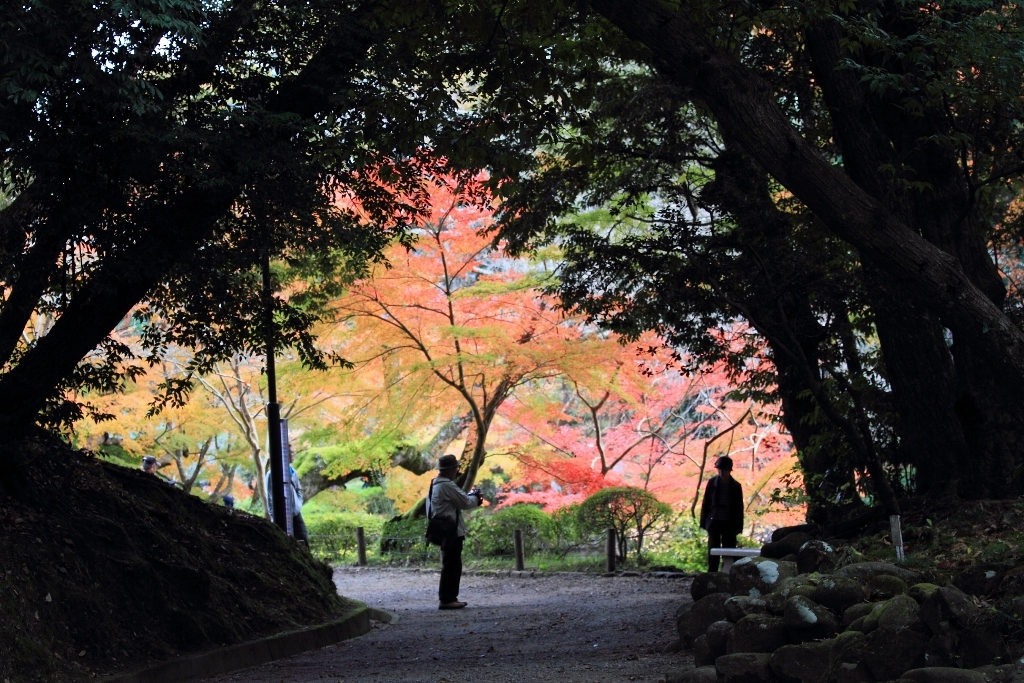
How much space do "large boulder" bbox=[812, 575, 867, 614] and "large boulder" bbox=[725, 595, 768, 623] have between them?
38 centimetres

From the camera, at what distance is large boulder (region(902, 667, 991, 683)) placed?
4.77 m

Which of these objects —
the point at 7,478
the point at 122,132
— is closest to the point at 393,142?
the point at 122,132

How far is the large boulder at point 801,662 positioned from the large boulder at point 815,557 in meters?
2.16

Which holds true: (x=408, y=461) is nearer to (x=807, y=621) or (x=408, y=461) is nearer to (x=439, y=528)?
(x=439, y=528)

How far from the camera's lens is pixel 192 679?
732 cm

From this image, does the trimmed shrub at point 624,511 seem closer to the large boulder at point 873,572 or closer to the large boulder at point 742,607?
the large boulder at point 742,607

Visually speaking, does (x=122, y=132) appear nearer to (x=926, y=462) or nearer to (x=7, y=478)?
(x=7, y=478)

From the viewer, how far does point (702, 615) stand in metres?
7.38

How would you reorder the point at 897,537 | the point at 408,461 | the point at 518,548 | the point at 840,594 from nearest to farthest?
the point at 840,594, the point at 897,537, the point at 518,548, the point at 408,461

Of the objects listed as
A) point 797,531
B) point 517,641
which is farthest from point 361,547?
point 797,531

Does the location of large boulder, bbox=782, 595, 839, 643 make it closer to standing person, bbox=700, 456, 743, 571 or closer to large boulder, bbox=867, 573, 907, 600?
large boulder, bbox=867, 573, 907, 600

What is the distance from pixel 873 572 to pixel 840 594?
421 millimetres

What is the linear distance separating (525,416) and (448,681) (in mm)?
12469

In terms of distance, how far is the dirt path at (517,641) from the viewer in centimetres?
717
